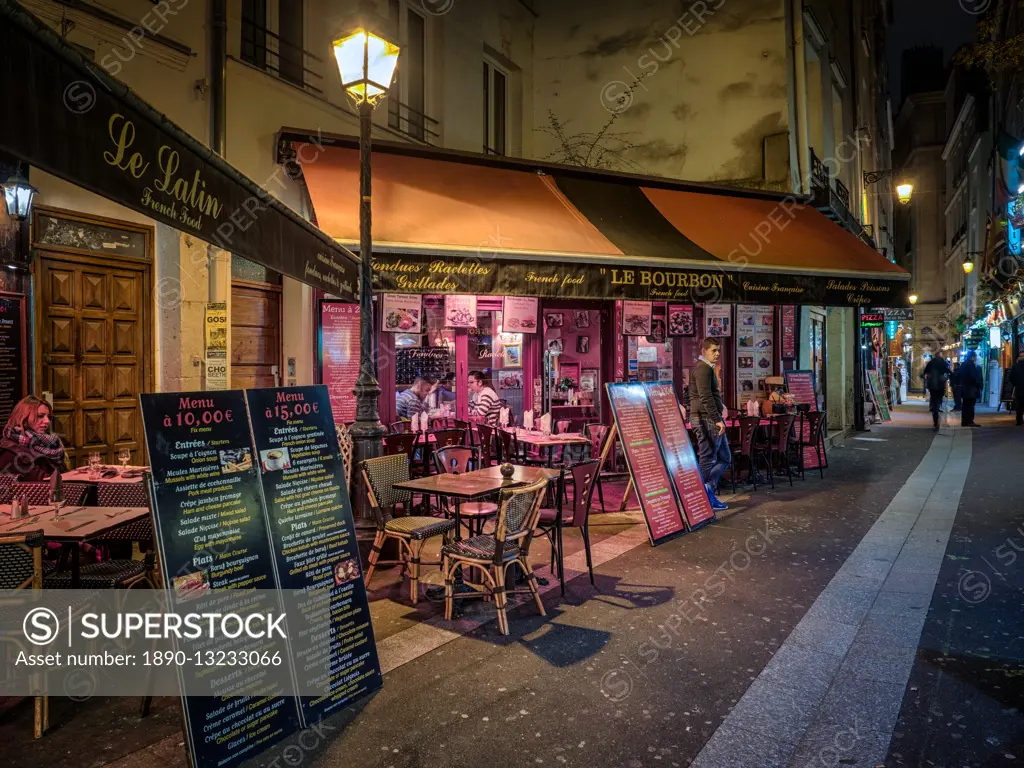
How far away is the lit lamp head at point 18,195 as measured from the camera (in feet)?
20.9

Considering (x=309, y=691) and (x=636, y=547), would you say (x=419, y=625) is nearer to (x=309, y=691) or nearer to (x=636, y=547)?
(x=309, y=691)

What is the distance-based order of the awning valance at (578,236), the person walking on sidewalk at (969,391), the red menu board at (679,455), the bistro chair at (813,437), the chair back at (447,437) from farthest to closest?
the person walking on sidewalk at (969,391) < the bistro chair at (813,437) < the awning valance at (578,236) < the chair back at (447,437) < the red menu board at (679,455)

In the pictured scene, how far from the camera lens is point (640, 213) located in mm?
11305

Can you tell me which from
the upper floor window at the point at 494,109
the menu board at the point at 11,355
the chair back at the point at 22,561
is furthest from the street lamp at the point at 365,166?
the upper floor window at the point at 494,109

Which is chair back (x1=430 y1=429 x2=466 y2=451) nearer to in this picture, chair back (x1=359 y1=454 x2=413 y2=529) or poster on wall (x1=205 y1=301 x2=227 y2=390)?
chair back (x1=359 y1=454 x2=413 y2=529)

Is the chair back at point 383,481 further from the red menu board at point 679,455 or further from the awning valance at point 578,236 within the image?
the red menu board at point 679,455

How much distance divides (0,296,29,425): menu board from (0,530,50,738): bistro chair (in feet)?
11.0

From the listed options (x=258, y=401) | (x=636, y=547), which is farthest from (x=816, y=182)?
(x=258, y=401)

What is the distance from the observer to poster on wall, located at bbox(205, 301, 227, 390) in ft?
26.8

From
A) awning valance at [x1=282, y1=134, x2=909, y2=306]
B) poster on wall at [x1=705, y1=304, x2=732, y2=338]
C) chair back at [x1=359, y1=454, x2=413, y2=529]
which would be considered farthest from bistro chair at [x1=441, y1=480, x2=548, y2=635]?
poster on wall at [x1=705, y1=304, x2=732, y2=338]

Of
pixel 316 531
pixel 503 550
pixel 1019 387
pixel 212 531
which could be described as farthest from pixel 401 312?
pixel 1019 387

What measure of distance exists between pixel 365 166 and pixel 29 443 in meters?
3.82

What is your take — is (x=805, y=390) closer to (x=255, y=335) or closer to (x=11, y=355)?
(x=255, y=335)

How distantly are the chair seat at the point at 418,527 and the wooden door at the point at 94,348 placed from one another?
372 centimetres
